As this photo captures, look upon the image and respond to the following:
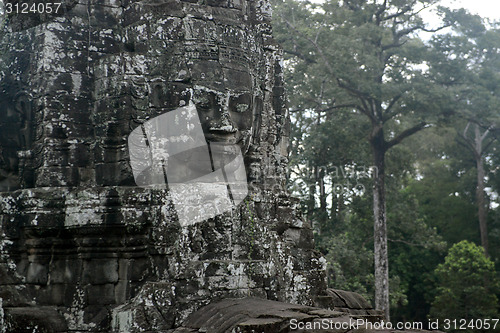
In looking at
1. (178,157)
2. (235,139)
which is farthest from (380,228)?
(178,157)

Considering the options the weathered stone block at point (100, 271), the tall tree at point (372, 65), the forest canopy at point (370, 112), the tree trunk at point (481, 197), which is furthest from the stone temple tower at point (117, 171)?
the tree trunk at point (481, 197)

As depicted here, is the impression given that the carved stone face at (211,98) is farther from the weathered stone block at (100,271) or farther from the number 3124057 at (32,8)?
the weathered stone block at (100,271)

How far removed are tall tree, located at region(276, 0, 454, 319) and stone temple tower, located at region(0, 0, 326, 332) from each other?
14189mm

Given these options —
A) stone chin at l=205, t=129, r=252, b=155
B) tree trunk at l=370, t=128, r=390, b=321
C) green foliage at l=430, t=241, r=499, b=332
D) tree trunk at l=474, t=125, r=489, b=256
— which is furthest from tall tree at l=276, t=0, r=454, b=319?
stone chin at l=205, t=129, r=252, b=155

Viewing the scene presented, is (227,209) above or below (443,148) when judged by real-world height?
below

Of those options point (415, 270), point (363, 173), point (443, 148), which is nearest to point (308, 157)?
point (363, 173)

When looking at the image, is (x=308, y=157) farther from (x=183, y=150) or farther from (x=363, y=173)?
(x=183, y=150)

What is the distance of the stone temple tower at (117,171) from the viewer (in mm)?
5234

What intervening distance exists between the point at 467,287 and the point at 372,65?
806 centimetres

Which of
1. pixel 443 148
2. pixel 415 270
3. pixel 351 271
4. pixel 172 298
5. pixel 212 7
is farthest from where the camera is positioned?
pixel 443 148

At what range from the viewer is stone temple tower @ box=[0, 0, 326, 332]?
17.2 ft

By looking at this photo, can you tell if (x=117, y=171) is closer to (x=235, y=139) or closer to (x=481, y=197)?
(x=235, y=139)

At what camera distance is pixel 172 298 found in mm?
4965

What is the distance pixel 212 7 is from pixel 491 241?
73.7ft
